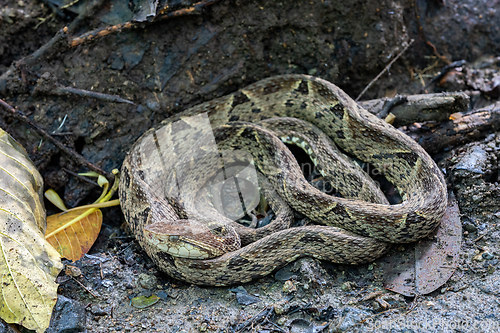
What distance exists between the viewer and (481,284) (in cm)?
376

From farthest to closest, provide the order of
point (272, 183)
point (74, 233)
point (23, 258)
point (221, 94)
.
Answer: point (221, 94), point (272, 183), point (74, 233), point (23, 258)

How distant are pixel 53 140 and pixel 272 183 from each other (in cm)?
268

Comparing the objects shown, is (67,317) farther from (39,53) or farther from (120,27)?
(120,27)

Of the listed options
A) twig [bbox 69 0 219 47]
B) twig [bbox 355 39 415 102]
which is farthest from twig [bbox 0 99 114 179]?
twig [bbox 355 39 415 102]

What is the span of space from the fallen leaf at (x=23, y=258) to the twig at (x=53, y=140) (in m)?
0.72

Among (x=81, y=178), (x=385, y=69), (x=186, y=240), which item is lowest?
(x=385, y=69)

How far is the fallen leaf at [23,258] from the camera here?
351cm

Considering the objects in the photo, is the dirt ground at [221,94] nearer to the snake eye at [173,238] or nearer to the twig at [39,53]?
the twig at [39,53]

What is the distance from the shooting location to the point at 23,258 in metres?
3.67

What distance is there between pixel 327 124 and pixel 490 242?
225 cm

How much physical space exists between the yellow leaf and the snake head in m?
0.93

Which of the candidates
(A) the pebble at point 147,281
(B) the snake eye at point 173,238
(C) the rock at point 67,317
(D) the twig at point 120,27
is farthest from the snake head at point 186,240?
(D) the twig at point 120,27

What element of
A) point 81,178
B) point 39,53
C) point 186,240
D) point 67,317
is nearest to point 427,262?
point 186,240

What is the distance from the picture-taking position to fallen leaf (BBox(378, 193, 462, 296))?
3.94 metres
